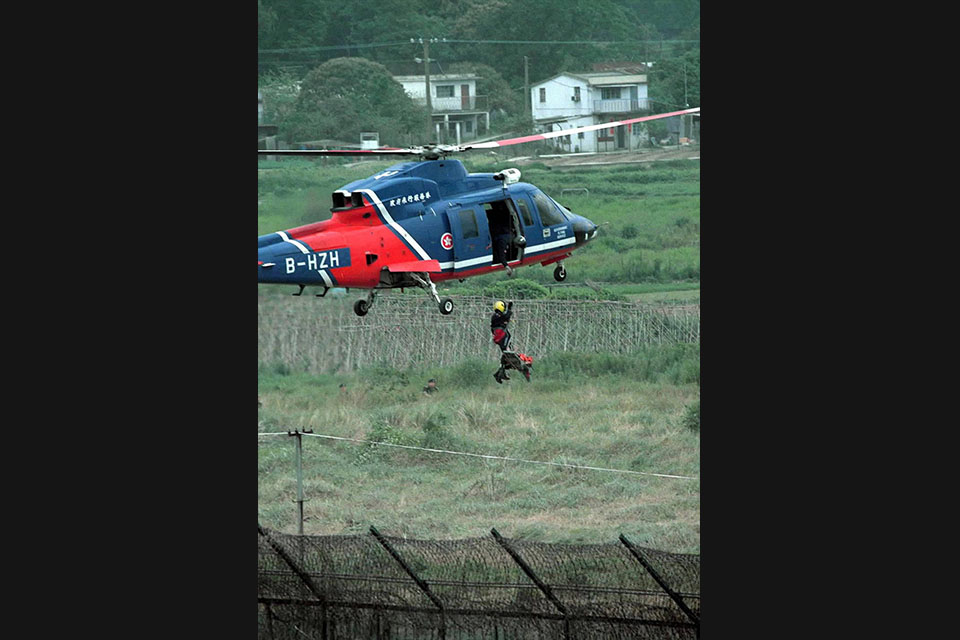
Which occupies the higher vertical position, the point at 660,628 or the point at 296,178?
the point at 296,178

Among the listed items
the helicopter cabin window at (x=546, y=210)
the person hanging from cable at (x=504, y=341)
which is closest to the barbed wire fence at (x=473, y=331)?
the person hanging from cable at (x=504, y=341)

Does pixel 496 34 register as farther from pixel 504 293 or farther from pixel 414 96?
pixel 504 293

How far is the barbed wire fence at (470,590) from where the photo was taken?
1702 inches

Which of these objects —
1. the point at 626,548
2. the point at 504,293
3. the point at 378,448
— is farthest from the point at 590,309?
the point at 626,548

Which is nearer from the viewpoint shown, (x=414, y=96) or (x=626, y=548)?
(x=626, y=548)

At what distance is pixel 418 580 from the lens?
43062 mm

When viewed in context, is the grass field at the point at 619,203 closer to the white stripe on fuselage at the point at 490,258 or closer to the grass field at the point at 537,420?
the grass field at the point at 537,420

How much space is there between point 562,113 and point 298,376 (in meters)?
7.99

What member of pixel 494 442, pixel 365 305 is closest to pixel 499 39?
pixel 494 442

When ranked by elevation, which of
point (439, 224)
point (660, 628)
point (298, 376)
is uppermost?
point (439, 224)

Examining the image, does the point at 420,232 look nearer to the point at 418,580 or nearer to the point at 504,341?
the point at 504,341

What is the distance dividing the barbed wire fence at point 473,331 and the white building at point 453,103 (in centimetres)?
419

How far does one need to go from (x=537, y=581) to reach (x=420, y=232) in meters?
6.46

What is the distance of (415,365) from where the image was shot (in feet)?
171
